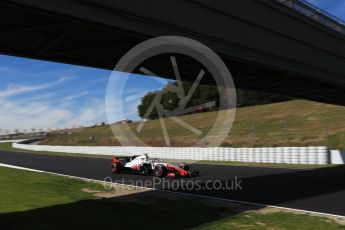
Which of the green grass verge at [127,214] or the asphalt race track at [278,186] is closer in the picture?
the green grass verge at [127,214]

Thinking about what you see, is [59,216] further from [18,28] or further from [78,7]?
[78,7]

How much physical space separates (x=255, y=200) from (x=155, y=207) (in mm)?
3211

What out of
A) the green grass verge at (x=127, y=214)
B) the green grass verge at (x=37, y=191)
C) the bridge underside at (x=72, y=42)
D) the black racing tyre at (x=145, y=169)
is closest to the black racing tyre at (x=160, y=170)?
the black racing tyre at (x=145, y=169)

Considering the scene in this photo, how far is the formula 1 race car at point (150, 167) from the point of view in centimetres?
2103

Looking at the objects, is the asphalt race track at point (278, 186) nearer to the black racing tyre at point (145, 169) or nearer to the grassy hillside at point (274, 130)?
the black racing tyre at point (145, 169)

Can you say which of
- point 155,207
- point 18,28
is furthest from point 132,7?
point 155,207

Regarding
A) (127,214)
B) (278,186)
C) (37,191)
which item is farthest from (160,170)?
(127,214)

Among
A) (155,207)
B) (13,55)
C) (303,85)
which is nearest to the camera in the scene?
(13,55)

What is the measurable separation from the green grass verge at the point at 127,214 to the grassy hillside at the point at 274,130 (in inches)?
963

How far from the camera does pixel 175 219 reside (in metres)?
11.0

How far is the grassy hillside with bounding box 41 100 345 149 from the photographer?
124 ft

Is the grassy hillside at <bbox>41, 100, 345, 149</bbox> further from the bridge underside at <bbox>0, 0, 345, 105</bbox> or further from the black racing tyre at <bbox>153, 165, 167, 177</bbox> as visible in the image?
the bridge underside at <bbox>0, 0, 345, 105</bbox>

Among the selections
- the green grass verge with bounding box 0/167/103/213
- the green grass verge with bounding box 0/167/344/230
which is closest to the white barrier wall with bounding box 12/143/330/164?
the green grass verge with bounding box 0/167/103/213

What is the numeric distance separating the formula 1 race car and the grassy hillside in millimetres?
16728
